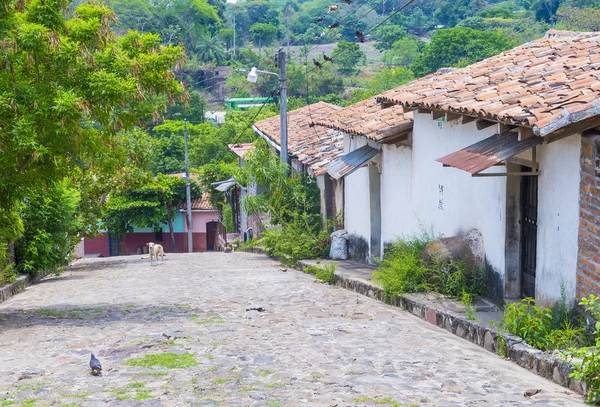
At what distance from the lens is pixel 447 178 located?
41.3 feet

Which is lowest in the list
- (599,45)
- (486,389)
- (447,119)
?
(486,389)

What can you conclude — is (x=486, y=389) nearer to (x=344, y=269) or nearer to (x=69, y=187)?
(x=344, y=269)

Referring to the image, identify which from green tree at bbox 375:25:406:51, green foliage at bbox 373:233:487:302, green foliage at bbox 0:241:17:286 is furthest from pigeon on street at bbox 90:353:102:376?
green tree at bbox 375:25:406:51

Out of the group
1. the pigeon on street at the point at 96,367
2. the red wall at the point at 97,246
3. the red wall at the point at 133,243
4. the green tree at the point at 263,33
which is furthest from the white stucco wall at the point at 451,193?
the green tree at the point at 263,33

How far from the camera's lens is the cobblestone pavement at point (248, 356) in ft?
21.5

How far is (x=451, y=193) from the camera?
40.7ft

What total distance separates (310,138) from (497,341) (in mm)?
16856

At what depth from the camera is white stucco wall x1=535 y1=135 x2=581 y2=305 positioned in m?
8.43

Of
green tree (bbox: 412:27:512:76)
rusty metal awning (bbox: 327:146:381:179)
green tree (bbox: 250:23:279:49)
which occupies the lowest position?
rusty metal awning (bbox: 327:146:381:179)

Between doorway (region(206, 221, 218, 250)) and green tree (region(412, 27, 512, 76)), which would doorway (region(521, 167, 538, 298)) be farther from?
green tree (region(412, 27, 512, 76))

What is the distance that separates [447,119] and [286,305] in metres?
3.62

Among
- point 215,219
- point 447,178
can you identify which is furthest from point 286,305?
point 215,219

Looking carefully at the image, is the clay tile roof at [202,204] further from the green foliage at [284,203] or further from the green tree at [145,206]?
the green foliage at [284,203]

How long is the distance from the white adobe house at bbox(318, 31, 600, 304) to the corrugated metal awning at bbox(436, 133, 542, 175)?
0.02 m
